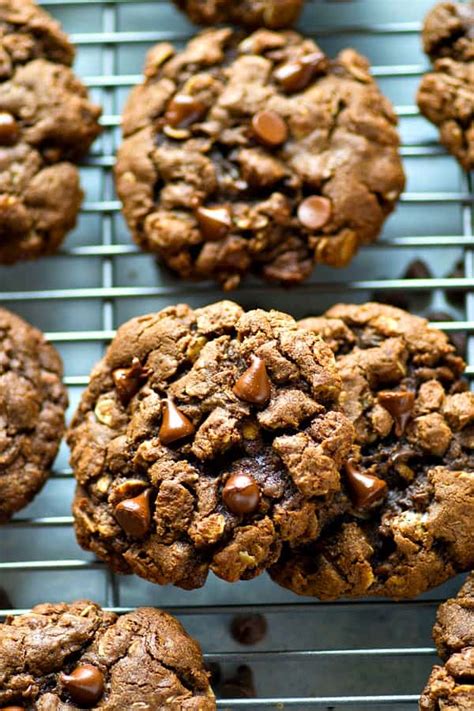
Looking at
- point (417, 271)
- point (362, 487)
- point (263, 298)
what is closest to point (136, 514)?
point (362, 487)

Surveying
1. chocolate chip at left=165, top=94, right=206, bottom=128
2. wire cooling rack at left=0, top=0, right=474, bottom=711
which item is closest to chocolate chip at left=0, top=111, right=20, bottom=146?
wire cooling rack at left=0, top=0, right=474, bottom=711

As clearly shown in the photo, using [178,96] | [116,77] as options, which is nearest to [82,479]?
[178,96]

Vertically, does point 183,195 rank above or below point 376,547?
above

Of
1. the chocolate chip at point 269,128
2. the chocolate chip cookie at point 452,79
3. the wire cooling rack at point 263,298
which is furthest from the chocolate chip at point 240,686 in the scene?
the chocolate chip cookie at point 452,79

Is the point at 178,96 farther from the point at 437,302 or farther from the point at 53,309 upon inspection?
the point at 437,302

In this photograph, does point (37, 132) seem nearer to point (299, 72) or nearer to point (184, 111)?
point (184, 111)

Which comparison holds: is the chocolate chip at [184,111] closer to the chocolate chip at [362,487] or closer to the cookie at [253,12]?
the cookie at [253,12]
